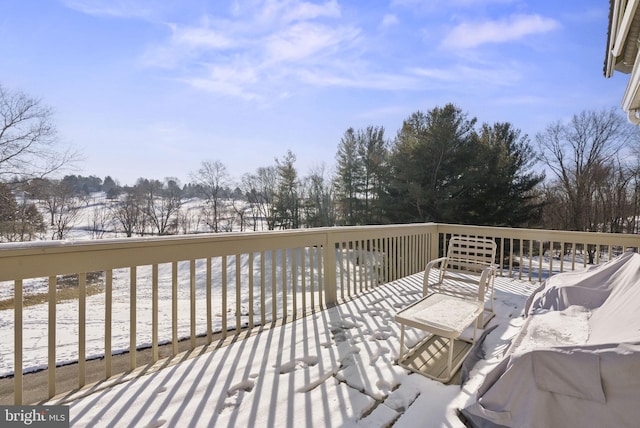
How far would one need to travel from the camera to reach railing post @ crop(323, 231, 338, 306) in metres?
3.43

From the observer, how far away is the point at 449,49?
6.08m

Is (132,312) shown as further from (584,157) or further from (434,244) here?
(584,157)

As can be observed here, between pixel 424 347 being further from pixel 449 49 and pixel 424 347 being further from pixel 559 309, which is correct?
pixel 449 49

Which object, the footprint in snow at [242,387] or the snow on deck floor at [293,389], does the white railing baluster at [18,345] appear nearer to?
the snow on deck floor at [293,389]

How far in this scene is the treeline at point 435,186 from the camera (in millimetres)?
12156

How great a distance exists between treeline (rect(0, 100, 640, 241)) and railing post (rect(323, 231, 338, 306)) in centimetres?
970

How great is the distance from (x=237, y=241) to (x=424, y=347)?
1920mm

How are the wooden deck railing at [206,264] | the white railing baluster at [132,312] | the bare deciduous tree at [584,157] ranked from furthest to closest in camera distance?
the bare deciduous tree at [584,157] → the white railing baluster at [132,312] → the wooden deck railing at [206,264]

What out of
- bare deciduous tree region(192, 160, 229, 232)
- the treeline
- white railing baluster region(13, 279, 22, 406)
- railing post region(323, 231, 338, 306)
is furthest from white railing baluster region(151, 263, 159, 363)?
bare deciduous tree region(192, 160, 229, 232)

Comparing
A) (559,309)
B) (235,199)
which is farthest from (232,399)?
(235,199)

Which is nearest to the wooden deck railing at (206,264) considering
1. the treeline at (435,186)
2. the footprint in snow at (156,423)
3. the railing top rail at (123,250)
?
the railing top rail at (123,250)

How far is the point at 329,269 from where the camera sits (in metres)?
3.50

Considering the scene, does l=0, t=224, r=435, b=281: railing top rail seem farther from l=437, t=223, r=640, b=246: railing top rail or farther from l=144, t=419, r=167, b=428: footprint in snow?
l=437, t=223, r=640, b=246: railing top rail
